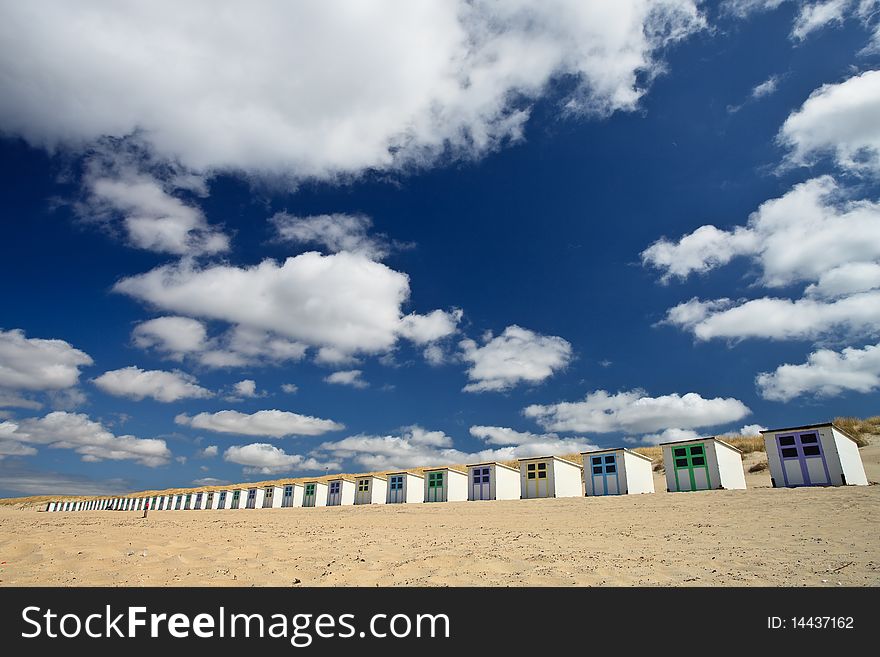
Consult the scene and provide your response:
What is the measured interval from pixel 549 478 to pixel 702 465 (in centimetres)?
961

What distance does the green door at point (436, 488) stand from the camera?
3831cm

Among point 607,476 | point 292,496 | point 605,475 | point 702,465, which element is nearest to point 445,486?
point 605,475

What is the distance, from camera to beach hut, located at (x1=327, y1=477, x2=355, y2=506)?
156ft

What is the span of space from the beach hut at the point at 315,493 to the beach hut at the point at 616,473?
3016 cm

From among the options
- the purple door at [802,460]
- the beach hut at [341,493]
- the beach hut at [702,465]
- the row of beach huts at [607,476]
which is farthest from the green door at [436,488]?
the purple door at [802,460]

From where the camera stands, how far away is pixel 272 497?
5444cm

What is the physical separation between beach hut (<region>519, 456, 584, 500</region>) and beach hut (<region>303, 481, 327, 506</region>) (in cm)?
2529

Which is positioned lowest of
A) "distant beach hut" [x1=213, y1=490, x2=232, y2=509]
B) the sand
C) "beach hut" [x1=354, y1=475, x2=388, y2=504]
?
the sand

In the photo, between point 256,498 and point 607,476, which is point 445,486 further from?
point 256,498

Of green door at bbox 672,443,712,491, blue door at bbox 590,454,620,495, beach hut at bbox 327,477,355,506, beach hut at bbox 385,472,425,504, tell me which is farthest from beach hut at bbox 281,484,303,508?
green door at bbox 672,443,712,491

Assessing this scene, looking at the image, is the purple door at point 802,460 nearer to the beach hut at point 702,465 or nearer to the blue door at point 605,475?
the beach hut at point 702,465

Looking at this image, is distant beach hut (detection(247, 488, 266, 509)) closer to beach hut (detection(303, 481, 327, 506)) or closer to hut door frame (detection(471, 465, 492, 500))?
beach hut (detection(303, 481, 327, 506))
